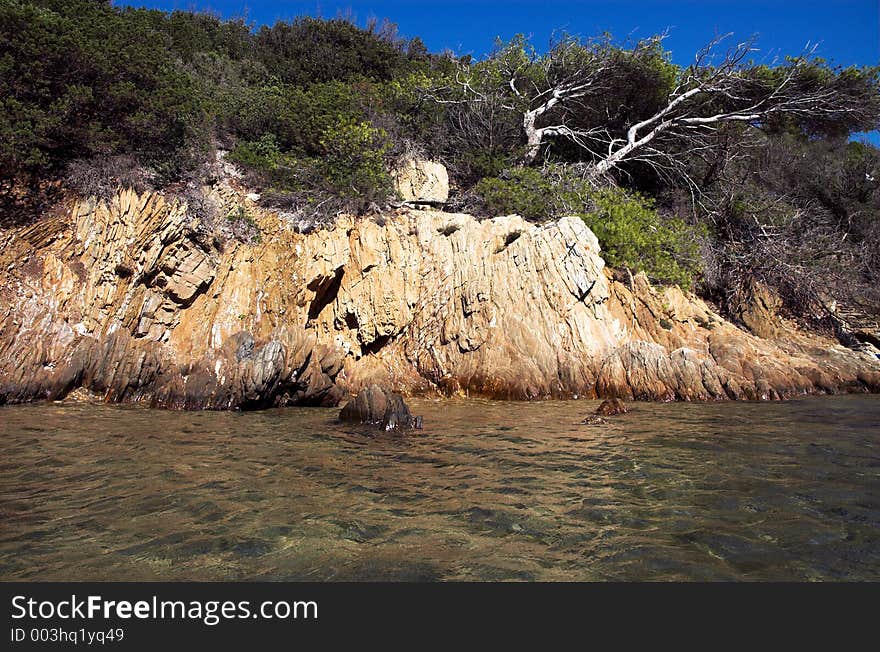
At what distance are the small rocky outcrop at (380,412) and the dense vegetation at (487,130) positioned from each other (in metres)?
7.32

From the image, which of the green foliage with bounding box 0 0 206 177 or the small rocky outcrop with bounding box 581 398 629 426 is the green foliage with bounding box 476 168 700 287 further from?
the green foliage with bounding box 0 0 206 177

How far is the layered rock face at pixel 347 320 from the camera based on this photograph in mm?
12367

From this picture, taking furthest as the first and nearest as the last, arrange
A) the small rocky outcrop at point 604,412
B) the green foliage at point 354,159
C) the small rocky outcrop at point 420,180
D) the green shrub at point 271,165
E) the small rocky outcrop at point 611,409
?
the small rocky outcrop at point 420,180 < the green shrub at point 271,165 < the green foliage at point 354,159 < the small rocky outcrop at point 611,409 < the small rocky outcrop at point 604,412

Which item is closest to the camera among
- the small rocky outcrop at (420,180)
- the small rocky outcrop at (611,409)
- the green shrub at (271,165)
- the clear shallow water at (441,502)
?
the clear shallow water at (441,502)

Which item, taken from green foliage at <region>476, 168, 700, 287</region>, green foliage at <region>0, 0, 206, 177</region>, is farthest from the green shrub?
green foliage at <region>476, 168, 700, 287</region>

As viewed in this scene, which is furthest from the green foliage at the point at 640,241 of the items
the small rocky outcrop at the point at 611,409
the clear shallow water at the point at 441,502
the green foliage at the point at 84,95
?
the green foliage at the point at 84,95

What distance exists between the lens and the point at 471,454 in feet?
25.5

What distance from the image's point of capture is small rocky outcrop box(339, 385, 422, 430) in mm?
9836

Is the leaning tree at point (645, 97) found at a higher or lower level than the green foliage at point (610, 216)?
higher

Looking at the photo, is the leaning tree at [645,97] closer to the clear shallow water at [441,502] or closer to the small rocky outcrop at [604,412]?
A: the small rocky outcrop at [604,412]

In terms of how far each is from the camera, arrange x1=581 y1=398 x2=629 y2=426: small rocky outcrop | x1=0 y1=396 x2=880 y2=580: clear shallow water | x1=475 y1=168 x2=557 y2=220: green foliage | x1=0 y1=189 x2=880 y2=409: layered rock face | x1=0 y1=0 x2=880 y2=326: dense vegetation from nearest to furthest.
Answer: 1. x1=0 y1=396 x2=880 y2=580: clear shallow water
2. x1=581 y1=398 x2=629 y2=426: small rocky outcrop
3. x1=0 y1=189 x2=880 y2=409: layered rock face
4. x1=0 y1=0 x2=880 y2=326: dense vegetation
5. x1=475 y1=168 x2=557 y2=220: green foliage

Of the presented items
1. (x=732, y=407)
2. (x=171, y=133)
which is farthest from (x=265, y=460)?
(x=171, y=133)

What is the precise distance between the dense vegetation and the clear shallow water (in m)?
8.54
